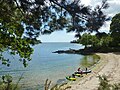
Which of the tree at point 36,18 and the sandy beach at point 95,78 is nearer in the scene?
the tree at point 36,18

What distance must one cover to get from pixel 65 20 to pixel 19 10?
1.46 metres

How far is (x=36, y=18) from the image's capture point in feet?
28.2

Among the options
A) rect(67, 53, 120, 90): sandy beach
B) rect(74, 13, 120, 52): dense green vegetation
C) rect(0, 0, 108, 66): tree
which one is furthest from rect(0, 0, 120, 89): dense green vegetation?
rect(74, 13, 120, 52): dense green vegetation

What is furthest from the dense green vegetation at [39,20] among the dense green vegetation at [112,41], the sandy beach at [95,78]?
the dense green vegetation at [112,41]

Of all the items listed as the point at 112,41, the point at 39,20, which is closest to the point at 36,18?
the point at 39,20

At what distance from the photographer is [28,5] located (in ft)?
27.1

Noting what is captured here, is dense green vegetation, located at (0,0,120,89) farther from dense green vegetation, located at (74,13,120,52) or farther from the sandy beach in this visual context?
dense green vegetation, located at (74,13,120,52)

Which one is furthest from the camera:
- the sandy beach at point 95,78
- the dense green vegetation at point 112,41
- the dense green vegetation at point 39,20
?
the dense green vegetation at point 112,41

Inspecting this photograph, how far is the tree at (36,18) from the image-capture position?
668 cm

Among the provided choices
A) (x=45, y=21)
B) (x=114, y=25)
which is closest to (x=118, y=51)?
(x=114, y=25)

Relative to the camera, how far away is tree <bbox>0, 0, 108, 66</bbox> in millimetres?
6676

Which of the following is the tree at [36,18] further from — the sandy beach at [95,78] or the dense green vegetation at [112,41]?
the dense green vegetation at [112,41]

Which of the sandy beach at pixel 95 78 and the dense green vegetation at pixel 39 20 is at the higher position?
the dense green vegetation at pixel 39 20

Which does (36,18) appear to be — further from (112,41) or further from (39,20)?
(112,41)
